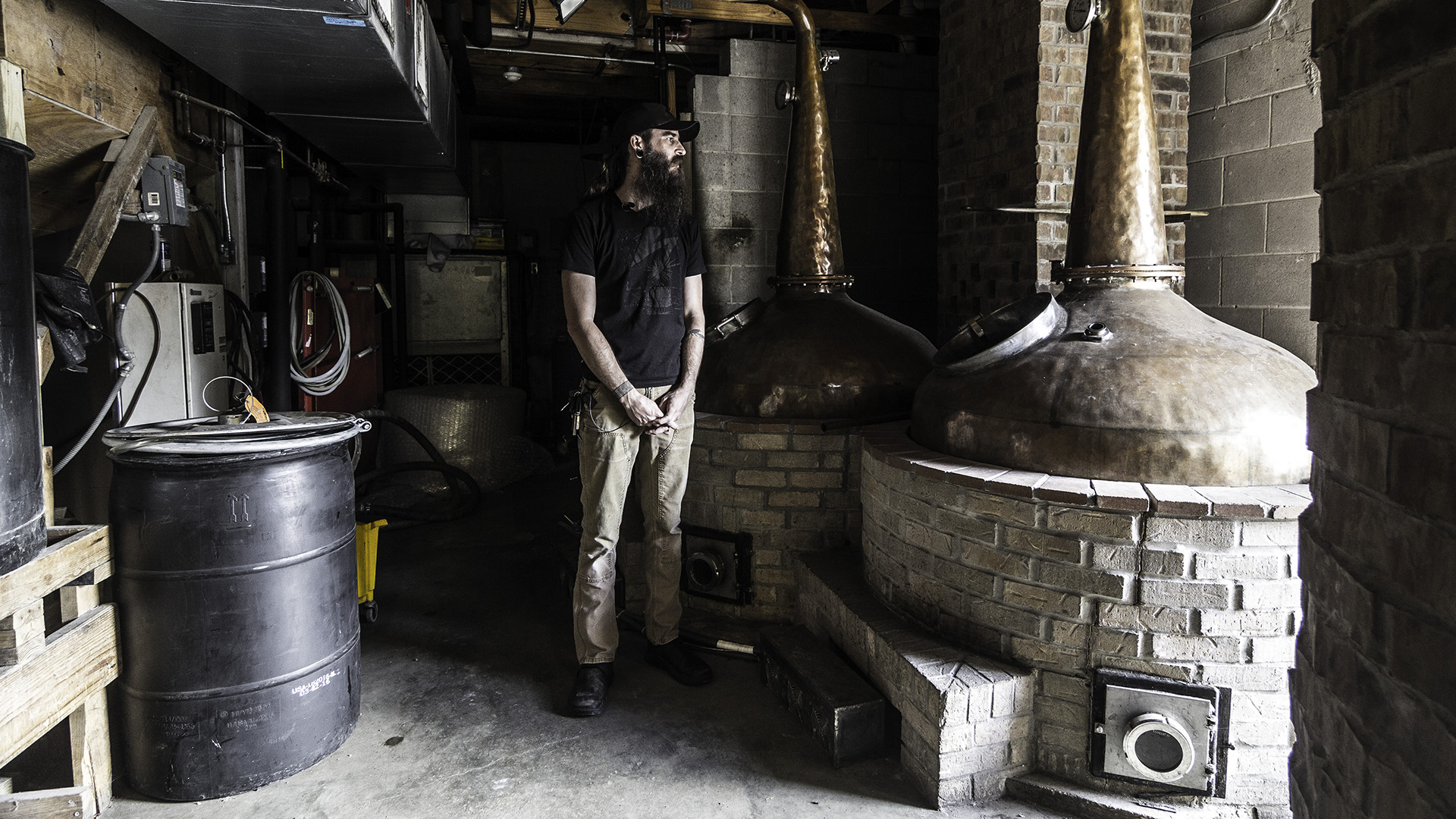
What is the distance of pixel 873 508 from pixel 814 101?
2.11 m

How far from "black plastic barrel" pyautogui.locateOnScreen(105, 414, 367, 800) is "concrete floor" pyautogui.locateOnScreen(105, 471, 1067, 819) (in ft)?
0.41

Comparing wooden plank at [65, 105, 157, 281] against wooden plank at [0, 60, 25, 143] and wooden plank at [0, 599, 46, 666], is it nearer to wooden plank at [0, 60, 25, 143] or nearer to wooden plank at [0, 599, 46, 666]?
wooden plank at [0, 60, 25, 143]

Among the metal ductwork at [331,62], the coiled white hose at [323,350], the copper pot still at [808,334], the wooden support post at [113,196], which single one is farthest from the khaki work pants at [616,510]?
the coiled white hose at [323,350]

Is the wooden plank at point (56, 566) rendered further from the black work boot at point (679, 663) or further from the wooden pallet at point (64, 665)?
the black work boot at point (679, 663)

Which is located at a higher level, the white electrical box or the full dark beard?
the full dark beard

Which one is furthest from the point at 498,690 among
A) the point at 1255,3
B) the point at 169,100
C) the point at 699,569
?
the point at 1255,3

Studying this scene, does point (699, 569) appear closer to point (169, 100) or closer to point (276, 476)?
point (276, 476)

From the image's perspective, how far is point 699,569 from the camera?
12.3 feet

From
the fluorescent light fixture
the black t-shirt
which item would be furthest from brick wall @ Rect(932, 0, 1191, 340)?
the fluorescent light fixture

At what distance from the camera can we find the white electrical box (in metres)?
3.88

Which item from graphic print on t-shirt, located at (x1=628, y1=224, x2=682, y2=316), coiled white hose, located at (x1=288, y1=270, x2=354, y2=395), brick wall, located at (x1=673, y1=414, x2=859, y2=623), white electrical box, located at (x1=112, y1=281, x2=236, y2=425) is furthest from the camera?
coiled white hose, located at (x1=288, y1=270, x2=354, y2=395)

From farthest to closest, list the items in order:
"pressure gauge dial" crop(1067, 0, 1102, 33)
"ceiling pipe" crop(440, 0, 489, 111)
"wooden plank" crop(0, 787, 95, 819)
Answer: "ceiling pipe" crop(440, 0, 489, 111), "pressure gauge dial" crop(1067, 0, 1102, 33), "wooden plank" crop(0, 787, 95, 819)

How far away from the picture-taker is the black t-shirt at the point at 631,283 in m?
3.10

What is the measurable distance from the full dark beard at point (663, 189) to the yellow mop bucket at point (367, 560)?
180 centimetres
